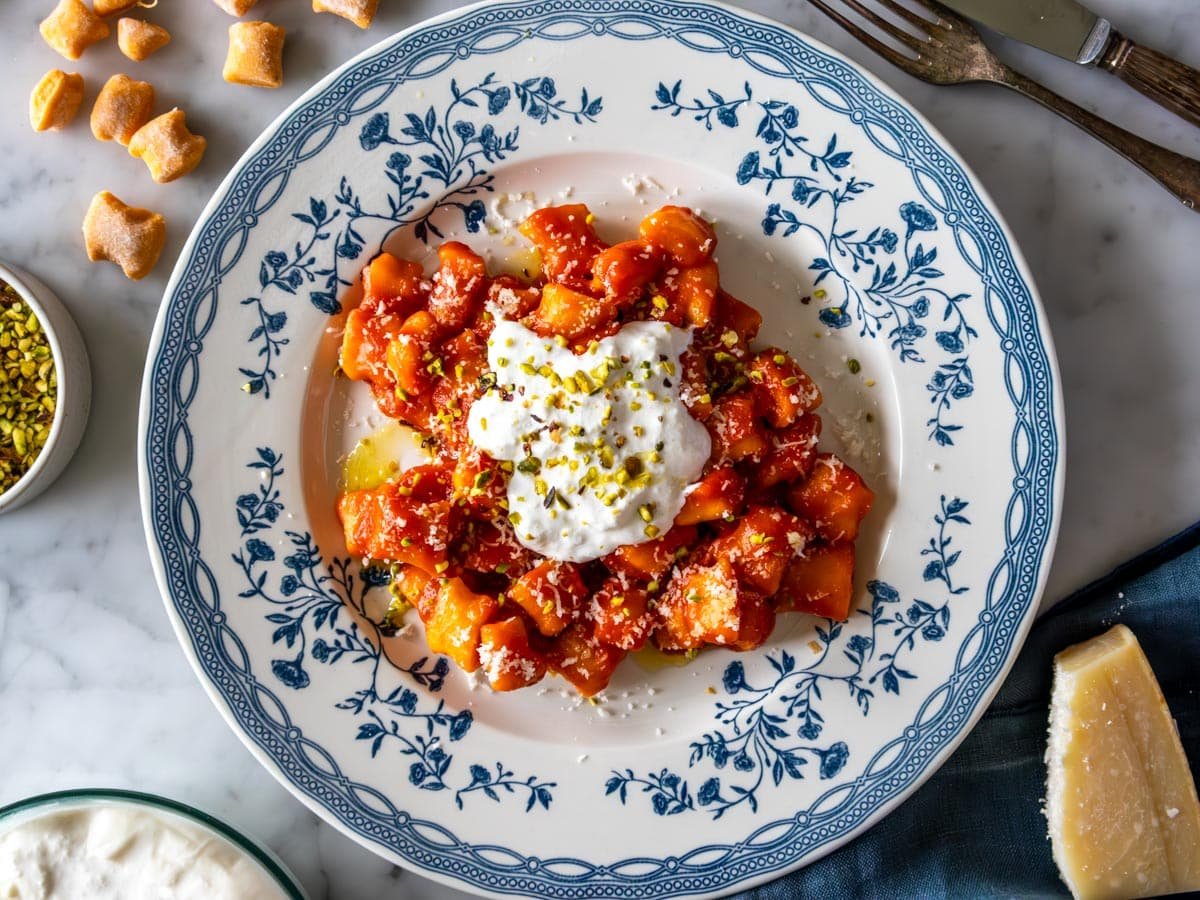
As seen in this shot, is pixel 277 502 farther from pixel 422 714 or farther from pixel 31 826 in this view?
pixel 31 826

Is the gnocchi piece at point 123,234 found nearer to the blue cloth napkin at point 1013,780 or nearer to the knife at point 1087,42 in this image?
the knife at point 1087,42

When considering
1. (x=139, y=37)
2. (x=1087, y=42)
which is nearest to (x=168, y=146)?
(x=139, y=37)

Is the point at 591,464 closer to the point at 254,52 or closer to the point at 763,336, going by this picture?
the point at 763,336

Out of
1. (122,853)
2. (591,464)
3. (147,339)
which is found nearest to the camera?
(591,464)

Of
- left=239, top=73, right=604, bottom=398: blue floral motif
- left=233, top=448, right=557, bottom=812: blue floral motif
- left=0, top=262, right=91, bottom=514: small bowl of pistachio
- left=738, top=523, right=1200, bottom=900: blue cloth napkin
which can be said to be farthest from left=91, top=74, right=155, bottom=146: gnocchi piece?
left=738, top=523, right=1200, bottom=900: blue cloth napkin

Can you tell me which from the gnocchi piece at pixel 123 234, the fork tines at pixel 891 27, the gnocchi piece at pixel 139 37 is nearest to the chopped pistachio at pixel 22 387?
the gnocchi piece at pixel 123 234
